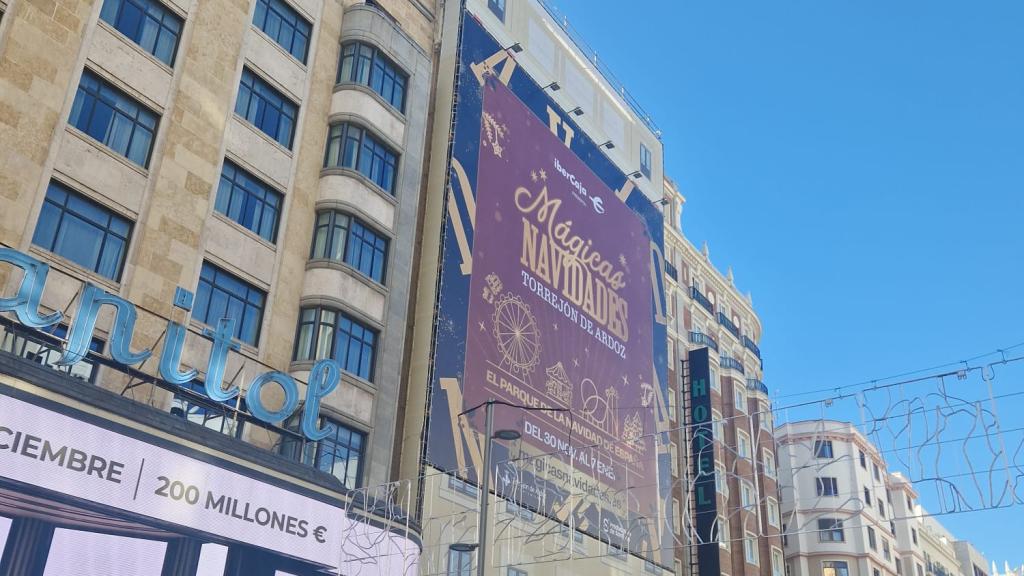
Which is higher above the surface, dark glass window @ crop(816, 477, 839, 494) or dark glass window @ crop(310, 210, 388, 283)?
dark glass window @ crop(816, 477, 839, 494)

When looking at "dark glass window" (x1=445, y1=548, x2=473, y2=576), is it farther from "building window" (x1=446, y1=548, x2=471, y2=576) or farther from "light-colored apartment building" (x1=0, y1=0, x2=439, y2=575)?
"light-colored apartment building" (x1=0, y1=0, x2=439, y2=575)

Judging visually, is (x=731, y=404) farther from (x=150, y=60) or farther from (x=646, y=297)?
(x=150, y=60)

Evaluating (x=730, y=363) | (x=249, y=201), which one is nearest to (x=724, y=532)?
(x=730, y=363)

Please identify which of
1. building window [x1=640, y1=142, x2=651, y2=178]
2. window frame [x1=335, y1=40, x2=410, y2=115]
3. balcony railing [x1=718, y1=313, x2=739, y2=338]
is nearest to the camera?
window frame [x1=335, y1=40, x2=410, y2=115]

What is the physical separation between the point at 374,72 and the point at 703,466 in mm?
31618

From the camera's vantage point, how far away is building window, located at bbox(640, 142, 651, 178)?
2297 inches

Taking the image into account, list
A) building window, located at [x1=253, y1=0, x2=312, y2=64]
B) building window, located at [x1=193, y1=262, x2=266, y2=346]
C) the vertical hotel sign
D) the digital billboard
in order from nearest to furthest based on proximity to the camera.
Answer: building window, located at [x1=193, y1=262, x2=266, y2=346]
building window, located at [x1=253, y1=0, x2=312, y2=64]
the digital billboard
the vertical hotel sign

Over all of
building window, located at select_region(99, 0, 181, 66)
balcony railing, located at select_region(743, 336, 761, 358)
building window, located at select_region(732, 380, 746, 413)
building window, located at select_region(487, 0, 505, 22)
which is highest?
building window, located at select_region(487, 0, 505, 22)

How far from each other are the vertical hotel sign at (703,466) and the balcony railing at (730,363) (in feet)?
17.0

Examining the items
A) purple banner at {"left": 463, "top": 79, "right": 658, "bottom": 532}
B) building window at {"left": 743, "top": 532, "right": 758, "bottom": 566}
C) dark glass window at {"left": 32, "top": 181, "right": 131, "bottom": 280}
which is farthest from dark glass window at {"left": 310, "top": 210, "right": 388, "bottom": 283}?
building window at {"left": 743, "top": 532, "right": 758, "bottom": 566}

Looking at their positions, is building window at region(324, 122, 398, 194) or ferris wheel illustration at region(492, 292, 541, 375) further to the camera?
ferris wheel illustration at region(492, 292, 541, 375)

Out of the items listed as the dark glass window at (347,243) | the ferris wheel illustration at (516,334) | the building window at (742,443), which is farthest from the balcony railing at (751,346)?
the dark glass window at (347,243)

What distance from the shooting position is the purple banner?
4112 centimetres

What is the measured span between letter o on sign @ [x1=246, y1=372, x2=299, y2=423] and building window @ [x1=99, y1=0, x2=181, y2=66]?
10.8 metres
